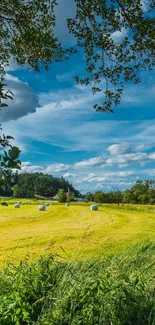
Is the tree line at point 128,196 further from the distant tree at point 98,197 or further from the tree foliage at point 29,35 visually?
the tree foliage at point 29,35

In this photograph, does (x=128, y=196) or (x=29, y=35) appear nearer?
(x=29, y=35)

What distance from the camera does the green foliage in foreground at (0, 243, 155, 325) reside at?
4398 mm

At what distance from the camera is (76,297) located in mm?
4668

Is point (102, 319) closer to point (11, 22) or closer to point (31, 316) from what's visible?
point (31, 316)

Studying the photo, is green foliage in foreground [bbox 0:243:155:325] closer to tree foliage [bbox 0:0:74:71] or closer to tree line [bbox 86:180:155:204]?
tree foliage [bbox 0:0:74:71]

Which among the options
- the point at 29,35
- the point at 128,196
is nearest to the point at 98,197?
the point at 128,196

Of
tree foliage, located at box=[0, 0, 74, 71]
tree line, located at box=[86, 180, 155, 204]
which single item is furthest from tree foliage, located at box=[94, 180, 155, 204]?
tree foliage, located at box=[0, 0, 74, 71]

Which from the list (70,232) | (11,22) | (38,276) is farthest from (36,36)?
(70,232)

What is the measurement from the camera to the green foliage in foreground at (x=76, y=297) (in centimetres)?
440

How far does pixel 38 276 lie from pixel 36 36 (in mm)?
4767

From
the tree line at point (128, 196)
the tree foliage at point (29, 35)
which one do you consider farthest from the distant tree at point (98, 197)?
the tree foliage at point (29, 35)

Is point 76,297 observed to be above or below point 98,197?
below

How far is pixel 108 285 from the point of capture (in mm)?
4980

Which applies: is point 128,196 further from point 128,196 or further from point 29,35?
point 29,35
